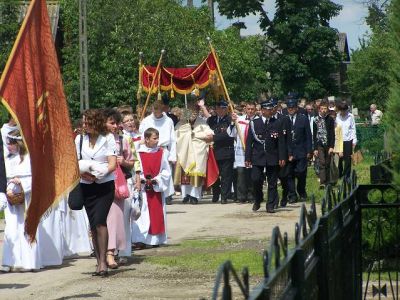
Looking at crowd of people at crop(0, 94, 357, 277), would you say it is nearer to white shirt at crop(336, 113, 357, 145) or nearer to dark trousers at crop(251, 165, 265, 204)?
dark trousers at crop(251, 165, 265, 204)

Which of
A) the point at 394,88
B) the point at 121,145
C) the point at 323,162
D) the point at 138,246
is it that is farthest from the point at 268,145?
the point at 394,88

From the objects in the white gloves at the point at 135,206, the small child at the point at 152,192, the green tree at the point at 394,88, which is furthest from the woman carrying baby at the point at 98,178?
the green tree at the point at 394,88

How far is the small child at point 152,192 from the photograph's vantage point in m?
14.6

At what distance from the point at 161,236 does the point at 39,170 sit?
5.34 metres

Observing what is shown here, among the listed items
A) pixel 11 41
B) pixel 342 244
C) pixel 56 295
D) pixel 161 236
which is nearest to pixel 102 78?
pixel 11 41

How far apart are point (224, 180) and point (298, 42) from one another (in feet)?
165

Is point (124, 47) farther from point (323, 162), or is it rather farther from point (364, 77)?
point (323, 162)

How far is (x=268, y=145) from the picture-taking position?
761 inches

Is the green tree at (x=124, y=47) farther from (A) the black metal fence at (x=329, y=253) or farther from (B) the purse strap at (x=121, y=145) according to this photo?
(A) the black metal fence at (x=329, y=253)

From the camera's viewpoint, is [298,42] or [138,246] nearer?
[138,246]

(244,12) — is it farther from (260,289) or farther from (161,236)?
(260,289)

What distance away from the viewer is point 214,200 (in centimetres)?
2259

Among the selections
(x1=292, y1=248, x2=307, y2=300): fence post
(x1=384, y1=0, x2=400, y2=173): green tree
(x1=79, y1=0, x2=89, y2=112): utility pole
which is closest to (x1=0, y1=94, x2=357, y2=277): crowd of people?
(x1=384, y1=0, x2=400, y2=173): green tree

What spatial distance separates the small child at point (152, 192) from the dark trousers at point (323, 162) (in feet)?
29.7
